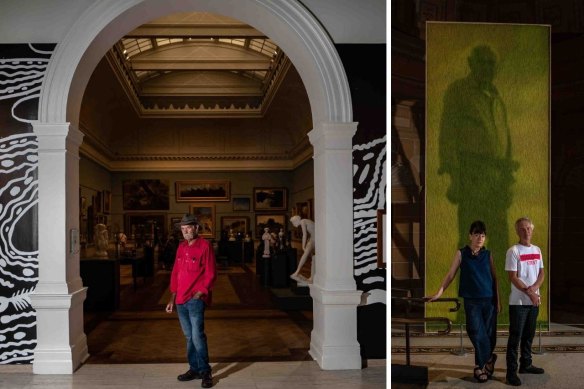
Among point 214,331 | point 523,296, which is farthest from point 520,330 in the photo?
point 214,331

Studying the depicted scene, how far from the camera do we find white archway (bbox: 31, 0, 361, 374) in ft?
29.6

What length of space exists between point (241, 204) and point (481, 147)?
2008 centimetres

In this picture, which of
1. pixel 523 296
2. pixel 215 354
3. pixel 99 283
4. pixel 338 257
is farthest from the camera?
pixel 99 283

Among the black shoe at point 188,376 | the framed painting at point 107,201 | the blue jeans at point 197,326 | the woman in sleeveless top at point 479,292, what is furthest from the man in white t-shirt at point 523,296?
Result: the framed painting at point 107,201

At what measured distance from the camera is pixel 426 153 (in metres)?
7.32

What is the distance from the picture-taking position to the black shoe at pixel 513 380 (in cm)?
744

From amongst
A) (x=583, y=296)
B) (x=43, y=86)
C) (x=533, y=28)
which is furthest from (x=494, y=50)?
(x=43, y=86)

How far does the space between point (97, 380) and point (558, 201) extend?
5.21 meters

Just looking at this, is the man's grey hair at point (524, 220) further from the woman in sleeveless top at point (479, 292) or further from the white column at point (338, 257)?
the white column at point (338, 257)

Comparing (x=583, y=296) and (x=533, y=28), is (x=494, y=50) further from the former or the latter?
(x=583, y=296)

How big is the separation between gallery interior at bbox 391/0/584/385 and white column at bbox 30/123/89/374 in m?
3.71

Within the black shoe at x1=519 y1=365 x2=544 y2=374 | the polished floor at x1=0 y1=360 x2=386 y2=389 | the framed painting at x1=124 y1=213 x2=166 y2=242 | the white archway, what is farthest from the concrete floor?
the framed painting at x1=124 y1=213 x2=166 y2=242

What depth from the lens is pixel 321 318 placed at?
30.6ft

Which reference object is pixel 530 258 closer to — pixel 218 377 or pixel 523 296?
pixel 523 296
